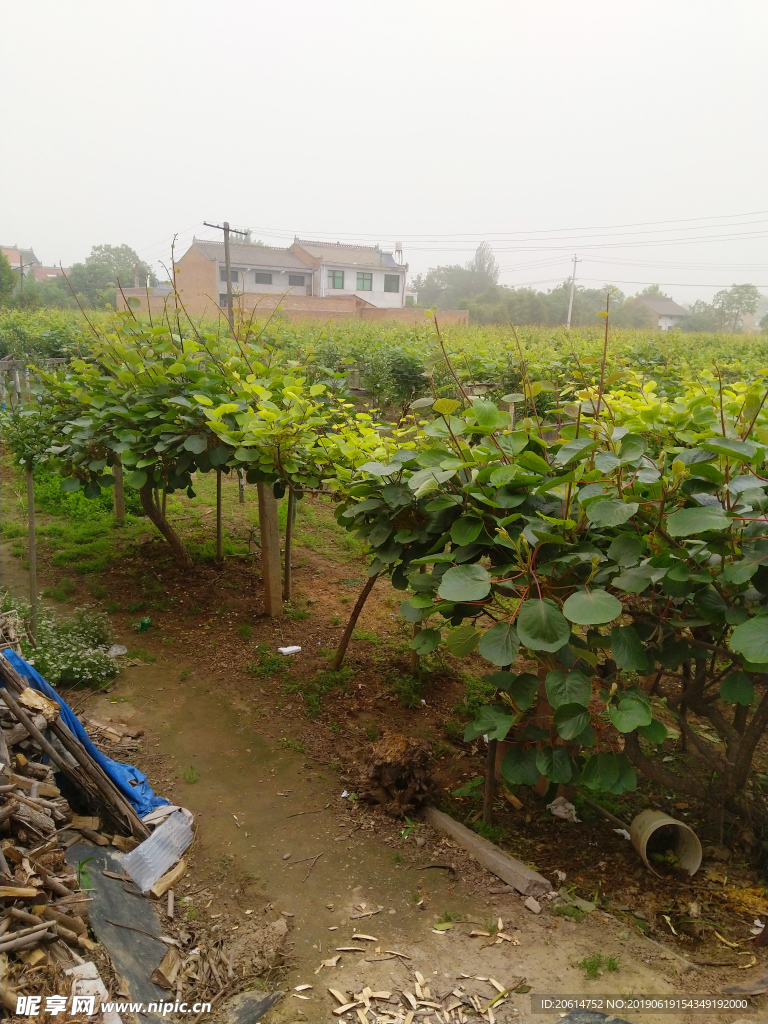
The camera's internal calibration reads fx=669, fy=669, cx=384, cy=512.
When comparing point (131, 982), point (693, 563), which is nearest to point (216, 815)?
point (131, 982)

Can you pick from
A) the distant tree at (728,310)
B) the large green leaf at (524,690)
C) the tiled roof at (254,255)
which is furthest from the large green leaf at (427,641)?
the tiled roof at (254,255)

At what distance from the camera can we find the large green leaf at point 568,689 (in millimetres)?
2135

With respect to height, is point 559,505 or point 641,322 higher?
point 641,322

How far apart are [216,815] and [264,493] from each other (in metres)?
2.15

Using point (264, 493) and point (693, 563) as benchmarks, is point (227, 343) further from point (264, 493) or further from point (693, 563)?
point (693, 563)

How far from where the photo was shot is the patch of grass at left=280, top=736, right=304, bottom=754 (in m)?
3.56

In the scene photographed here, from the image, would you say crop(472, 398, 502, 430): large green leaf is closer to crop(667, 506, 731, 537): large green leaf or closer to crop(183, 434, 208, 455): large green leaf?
crop(667, 506, 731, 537): large green leaf

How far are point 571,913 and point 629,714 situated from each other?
0.89 meters

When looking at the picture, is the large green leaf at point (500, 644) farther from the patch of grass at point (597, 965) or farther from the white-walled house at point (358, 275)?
the white-walled house at point (358, 275)

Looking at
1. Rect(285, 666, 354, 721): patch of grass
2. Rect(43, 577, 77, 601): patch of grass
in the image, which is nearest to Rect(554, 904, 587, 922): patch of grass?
Rect(285, 666, 354, 721): patch of grass

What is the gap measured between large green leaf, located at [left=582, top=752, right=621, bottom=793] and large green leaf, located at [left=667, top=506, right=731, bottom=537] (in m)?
0.86

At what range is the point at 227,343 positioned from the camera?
500cm

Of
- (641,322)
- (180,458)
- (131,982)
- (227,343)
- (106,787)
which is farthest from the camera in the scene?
(641,322)

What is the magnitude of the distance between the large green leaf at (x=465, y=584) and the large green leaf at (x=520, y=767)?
775 mm
